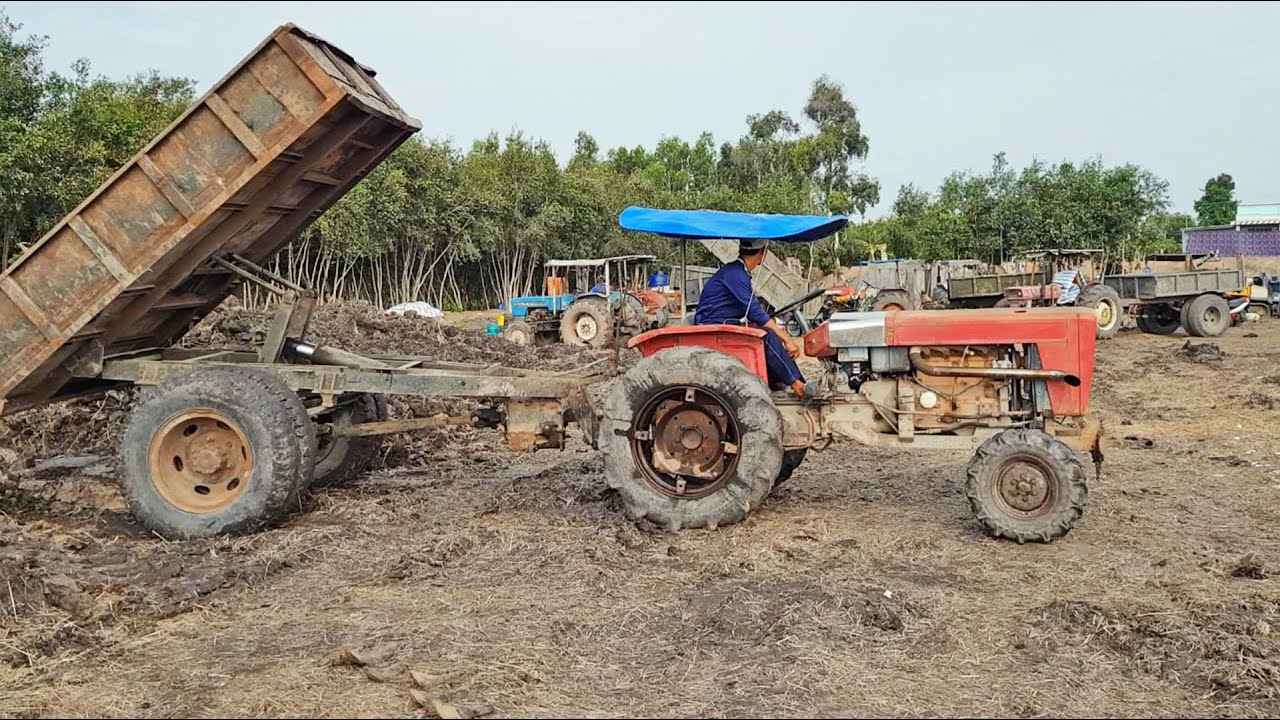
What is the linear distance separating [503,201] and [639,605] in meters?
27.3

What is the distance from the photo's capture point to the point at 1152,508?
640 centimetres

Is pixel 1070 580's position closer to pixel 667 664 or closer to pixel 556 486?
pixel 667 664

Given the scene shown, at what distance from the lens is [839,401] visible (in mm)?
6199

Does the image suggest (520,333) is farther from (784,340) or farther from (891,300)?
(784,340)

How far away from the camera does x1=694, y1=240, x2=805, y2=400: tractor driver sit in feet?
20.2

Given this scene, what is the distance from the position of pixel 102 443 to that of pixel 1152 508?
27.1 feet

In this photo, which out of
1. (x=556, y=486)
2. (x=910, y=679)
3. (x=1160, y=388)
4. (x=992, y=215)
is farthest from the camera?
(x=992, y=215)

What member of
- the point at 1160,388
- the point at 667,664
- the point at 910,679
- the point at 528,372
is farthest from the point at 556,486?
the point at 1160,388

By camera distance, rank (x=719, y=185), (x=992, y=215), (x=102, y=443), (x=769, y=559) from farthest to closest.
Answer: (x=719, y=185), (x=992, y=215), (x=102, y=443), (x=769, y=559)

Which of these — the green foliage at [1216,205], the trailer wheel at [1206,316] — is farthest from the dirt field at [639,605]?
the green foliage at [1216,205]

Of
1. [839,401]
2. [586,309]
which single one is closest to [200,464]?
[839,401]

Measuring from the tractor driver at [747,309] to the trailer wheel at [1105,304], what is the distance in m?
14.9

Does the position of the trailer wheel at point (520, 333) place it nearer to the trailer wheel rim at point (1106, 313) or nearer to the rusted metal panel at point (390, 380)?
the trailer wheel rim at point (1106, 313)

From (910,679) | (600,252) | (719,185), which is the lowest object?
(910,679)
